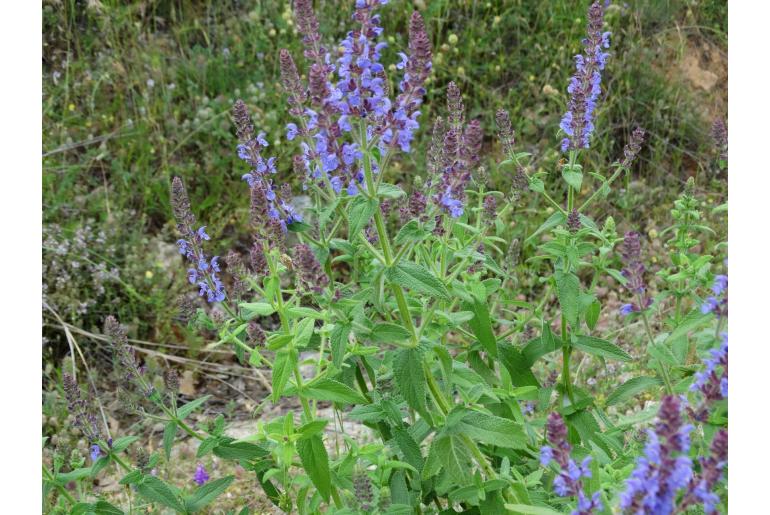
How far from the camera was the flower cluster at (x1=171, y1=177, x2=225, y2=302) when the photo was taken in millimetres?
2154

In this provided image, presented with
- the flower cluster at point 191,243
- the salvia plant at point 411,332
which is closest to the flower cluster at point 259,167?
the salvia plant at point 411,332

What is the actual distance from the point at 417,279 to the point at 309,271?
25 cm

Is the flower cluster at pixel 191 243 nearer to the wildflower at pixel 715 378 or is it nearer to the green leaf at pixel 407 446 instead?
the green leaf at pixel 407 446

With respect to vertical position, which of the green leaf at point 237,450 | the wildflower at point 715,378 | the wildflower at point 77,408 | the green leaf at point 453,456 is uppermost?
the wildflower at point 715,378

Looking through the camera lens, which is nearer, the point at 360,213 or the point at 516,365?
the point at 360,213

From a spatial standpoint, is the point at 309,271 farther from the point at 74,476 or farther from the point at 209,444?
the point at 74,476

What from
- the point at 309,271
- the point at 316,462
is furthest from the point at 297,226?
the point at 316,462

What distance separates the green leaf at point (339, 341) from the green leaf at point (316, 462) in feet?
0.86

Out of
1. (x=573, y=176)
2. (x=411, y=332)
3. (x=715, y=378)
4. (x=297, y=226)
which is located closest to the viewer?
(x=715, y=378)

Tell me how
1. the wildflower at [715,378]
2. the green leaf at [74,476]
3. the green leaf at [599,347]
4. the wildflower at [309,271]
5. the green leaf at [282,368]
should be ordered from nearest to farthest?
the wildflower at [715,378] → the wildflower at [309,271] → the green leaf at [282,368] → the green leaf at [74,476] → the green leaf at [599,347]

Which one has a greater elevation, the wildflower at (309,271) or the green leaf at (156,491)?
the wildflower at (309,271)

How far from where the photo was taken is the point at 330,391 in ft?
6.53

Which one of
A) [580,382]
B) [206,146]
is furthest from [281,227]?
[206,146]

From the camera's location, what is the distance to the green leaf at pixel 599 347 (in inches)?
93.3
